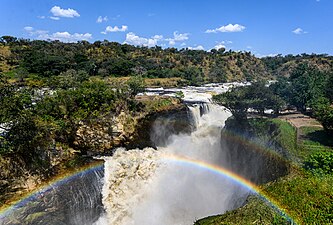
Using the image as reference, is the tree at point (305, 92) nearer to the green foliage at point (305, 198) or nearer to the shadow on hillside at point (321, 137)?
the shadow on hillside at point (321, 137)

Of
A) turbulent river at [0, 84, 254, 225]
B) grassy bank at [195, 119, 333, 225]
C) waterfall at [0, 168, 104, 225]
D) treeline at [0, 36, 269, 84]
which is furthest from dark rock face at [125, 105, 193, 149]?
treeline at [0, 36, 269, 84]

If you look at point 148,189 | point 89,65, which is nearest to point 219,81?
point 89,65

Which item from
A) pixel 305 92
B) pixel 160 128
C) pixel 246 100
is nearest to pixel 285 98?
pixel 305 92

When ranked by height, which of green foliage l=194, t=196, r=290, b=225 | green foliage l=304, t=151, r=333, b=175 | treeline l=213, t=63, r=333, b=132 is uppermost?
treeline l=213, t=63, r=333, b=132

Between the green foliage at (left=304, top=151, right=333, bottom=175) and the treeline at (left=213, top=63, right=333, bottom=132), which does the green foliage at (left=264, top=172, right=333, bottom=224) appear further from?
the treeline at (left=213, top=63, right=333, bottom=132)

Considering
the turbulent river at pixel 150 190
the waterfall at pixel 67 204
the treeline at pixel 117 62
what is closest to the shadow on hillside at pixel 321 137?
the turbulent river at pixel 150 190

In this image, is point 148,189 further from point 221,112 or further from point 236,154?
point 221,112

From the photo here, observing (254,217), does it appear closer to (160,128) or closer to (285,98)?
(160,128)
